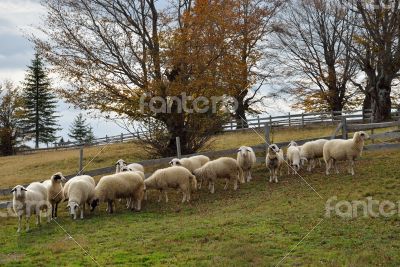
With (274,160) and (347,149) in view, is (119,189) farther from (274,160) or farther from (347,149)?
(347,149)

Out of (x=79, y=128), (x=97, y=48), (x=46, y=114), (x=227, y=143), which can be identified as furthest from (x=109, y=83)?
(x=79, y=128)

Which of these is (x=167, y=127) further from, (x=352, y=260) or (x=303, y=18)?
(x=303, y=18)

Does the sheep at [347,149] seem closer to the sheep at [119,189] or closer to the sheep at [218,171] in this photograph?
the sheep at [218,171]

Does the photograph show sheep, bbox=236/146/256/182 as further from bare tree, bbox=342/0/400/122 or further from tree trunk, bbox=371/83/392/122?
tree trunk, bbox=371/83/392/122

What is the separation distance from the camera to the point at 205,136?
24641mm

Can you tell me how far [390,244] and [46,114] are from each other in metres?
48.3

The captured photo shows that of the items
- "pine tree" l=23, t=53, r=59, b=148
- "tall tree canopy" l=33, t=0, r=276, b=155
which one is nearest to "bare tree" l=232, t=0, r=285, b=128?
"tall tree canopy" l=33, t=0, r=276, b=155

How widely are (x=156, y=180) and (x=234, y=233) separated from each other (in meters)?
5.56

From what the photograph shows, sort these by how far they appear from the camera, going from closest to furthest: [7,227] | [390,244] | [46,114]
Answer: [390,244], [7,227], [46,114]

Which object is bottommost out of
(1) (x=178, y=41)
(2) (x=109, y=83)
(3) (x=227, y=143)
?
(3) (x=227, y=143)

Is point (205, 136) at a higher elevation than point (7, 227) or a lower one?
higher

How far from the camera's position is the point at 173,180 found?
16562 millimetres

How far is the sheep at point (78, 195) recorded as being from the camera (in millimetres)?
15195

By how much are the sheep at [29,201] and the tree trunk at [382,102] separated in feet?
67.5
